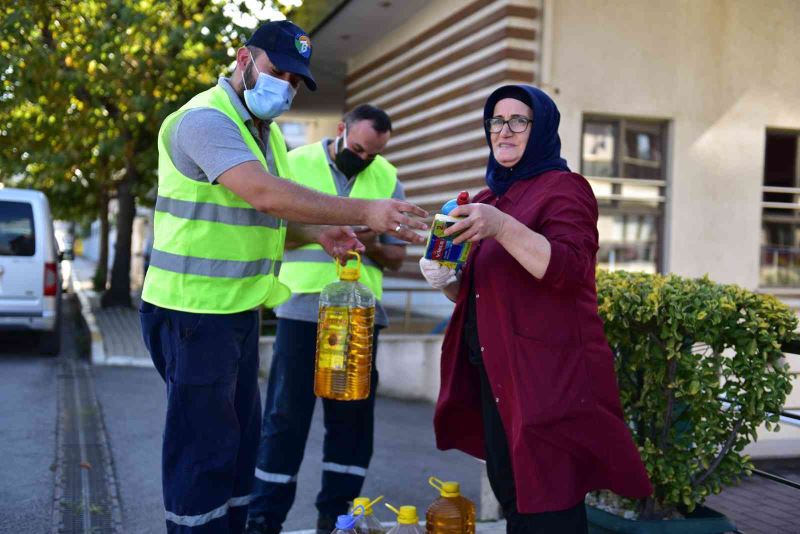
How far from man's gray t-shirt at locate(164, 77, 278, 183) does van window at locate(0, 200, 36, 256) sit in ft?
30.9

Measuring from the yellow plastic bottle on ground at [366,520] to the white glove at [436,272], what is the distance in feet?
3.16

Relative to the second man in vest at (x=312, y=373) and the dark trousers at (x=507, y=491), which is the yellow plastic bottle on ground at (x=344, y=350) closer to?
the second man in vest at (x=312, y=373)

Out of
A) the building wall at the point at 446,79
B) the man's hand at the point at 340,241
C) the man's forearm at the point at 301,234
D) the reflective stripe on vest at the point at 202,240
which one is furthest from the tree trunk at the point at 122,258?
the reflective stripe on vest at the point at 202,240

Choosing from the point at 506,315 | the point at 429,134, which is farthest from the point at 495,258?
the point at 429,134

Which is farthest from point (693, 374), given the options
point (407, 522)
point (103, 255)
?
point (103, 255)

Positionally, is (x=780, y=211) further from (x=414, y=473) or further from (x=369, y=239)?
(x=369, y=239)

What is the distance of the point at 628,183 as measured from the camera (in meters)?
10.9

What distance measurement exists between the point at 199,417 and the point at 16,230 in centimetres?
958

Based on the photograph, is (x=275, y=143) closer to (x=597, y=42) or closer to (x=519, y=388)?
(x=519, y=388)

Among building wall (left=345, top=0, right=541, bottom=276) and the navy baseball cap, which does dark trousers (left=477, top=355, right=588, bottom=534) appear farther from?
building wall (left=345, top=0, right=541, bottom=276)

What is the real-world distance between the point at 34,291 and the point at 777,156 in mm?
9558

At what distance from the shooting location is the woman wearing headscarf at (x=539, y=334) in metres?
3.00

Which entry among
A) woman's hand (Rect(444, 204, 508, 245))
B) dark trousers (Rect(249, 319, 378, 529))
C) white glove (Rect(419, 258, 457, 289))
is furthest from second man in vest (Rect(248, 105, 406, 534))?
woman's hand (Rect(444, 204, 508, 245))

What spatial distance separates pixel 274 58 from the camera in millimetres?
3525
